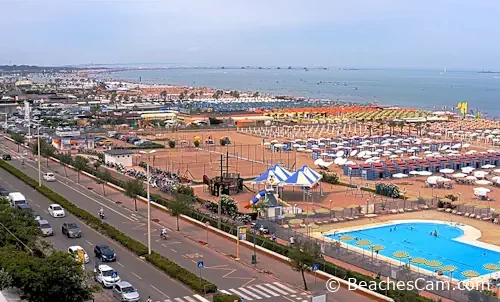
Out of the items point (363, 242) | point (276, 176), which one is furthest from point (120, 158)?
point (363, 242)

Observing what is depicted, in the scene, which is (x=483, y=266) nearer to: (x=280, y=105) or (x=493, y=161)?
(x=493, y=161)

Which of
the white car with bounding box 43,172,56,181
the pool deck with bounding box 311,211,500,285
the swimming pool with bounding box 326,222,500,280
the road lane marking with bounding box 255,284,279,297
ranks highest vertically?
the road lane marking with bounding box 255,284,279,297

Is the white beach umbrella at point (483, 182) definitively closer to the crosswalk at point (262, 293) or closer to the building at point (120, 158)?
the crosswalk at point (262, 293)

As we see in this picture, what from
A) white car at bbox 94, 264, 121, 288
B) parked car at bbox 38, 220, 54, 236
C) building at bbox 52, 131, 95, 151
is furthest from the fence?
building at bbox 52, 131, 95, 151

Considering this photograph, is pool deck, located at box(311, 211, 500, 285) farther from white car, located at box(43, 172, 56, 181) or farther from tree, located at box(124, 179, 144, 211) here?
white car, located at box(43, 172, 56, 181)

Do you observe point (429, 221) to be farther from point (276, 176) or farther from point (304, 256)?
point (304, 256)
